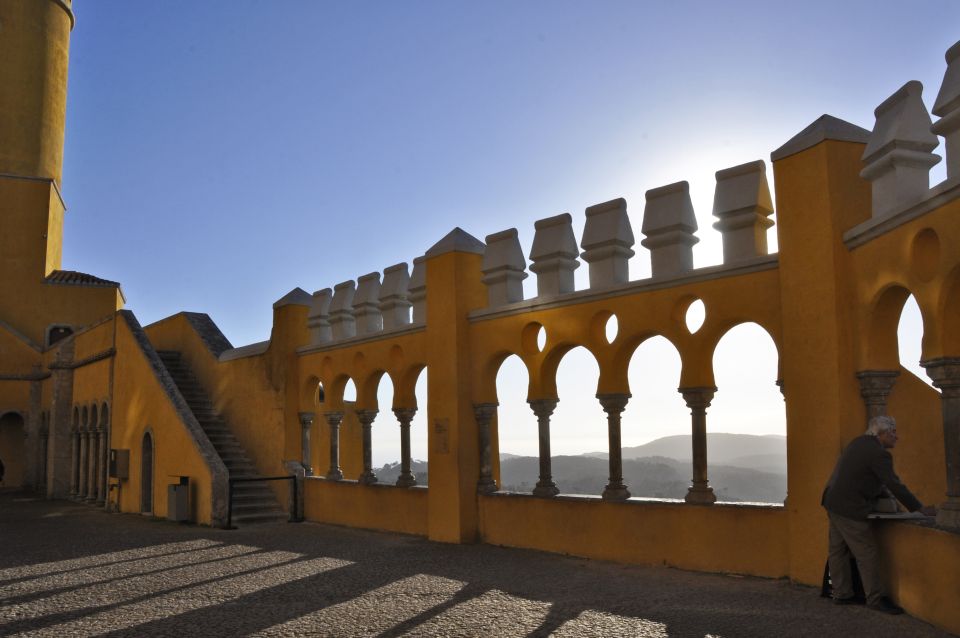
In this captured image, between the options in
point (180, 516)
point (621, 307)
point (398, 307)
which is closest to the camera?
point (621, 307)

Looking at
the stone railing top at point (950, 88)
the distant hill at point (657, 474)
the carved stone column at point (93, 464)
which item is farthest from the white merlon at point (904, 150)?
the distant hill at point (657, 474)

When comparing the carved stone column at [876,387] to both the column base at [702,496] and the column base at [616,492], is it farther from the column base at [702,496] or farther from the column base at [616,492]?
the column base at [616,492]

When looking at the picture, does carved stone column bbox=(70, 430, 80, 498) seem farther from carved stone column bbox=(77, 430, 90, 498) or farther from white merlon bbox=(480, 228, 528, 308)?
white merlon bbox=(480, 228, 528, 308)

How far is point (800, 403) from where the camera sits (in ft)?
24.2

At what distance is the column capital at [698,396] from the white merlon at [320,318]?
7.58 m

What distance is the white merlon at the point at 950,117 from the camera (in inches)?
221

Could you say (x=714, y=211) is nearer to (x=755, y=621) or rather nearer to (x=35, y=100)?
(x=755, y=621)

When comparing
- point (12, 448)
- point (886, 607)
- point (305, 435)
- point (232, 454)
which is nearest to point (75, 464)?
point (12, 448)

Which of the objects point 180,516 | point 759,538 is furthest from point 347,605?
point 180,516

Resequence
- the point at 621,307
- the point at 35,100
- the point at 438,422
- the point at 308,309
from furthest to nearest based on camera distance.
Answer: the point at 35,100 → the point at 308,309 → the point at 438,422 → the point at 621,307

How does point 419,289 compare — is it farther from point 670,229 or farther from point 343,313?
point 670,229

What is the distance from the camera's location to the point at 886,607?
614 cm

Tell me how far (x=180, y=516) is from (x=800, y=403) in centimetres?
1082

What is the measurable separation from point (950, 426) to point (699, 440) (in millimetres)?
2879
